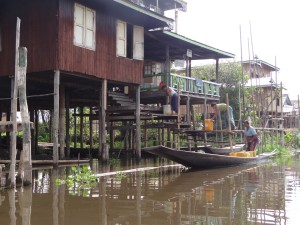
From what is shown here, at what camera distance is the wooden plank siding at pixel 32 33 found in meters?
13.0

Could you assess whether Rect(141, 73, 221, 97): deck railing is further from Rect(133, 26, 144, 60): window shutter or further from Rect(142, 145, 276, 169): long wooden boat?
Rect(142, 145, 276, 169): long wooden boat

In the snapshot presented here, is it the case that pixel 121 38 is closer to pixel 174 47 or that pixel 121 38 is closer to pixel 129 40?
pixel 129 40

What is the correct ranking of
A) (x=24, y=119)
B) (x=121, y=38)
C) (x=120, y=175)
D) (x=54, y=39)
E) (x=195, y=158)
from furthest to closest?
(x=121, y=38) < (x=195, y=158) < (x=54, y=39) < (x=120, y=175) < (x=24, y=119)

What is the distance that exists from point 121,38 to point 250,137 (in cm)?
671

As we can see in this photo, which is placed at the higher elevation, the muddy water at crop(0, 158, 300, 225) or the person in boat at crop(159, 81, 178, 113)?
the person in boat at crop(159, 81, 178, 113)

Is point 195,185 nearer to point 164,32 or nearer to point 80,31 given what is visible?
point 80,31

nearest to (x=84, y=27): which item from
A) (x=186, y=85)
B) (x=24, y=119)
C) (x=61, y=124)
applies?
(x=61, y=124)

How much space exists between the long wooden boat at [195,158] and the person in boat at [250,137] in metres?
1.33

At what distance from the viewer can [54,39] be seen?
1290cm

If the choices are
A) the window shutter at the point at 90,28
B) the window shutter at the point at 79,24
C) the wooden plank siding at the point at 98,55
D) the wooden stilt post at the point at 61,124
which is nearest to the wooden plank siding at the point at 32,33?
the wooden plank siding at the point at 98,55

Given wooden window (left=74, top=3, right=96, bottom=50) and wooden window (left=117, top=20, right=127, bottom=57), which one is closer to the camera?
wooden window (left=74, top=3, right=96, bottom=50)

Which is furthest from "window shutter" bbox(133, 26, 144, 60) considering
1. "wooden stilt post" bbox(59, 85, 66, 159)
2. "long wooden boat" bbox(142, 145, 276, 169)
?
"long wooden boat" bbox(142, 145, 276, 169)

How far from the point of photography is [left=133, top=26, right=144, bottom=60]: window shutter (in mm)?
16250

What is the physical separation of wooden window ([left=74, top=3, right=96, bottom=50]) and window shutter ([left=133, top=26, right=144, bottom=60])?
7.84 feet
